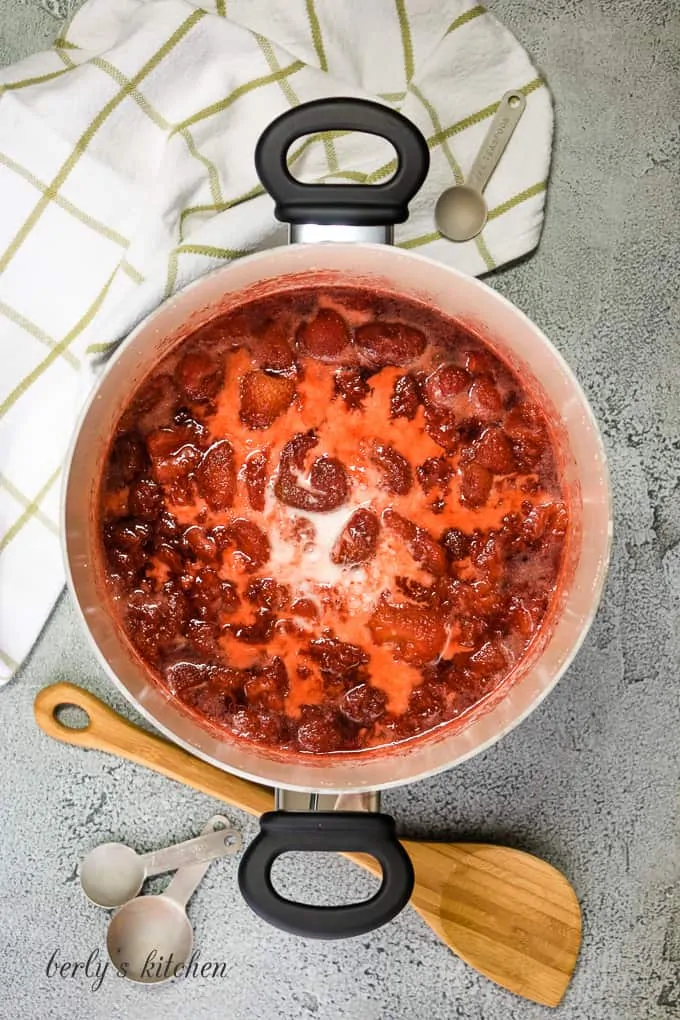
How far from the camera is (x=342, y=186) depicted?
1005 mm

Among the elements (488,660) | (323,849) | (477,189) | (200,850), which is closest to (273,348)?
(477,189)

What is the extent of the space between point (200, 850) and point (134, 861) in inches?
4.2

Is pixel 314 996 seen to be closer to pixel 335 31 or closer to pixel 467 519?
pixel 467 519

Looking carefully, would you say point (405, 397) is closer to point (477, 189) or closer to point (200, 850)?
point (477, 189)

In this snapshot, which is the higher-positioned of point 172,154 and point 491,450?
point 172,154

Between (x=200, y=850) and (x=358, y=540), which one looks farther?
(x=200, y=850)

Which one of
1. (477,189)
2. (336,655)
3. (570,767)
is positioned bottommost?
(570,767)

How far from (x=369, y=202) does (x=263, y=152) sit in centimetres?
13

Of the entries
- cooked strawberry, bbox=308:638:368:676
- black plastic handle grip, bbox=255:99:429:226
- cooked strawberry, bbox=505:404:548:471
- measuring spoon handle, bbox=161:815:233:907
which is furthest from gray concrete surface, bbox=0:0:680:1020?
black plastic handle grip, bbox=255:99:429:226

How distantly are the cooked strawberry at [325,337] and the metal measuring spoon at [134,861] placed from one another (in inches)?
28.4

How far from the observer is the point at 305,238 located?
41.1 inches

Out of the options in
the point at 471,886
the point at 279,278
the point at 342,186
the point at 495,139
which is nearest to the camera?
the point at 342,186

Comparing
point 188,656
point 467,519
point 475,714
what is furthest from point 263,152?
point 475,714

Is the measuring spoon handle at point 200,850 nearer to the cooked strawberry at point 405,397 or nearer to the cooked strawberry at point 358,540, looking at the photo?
the cooked strawberry at point 358,540
